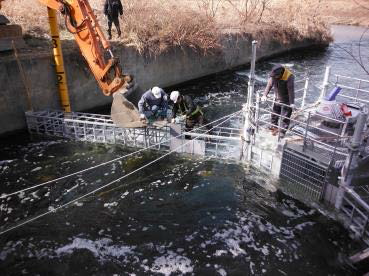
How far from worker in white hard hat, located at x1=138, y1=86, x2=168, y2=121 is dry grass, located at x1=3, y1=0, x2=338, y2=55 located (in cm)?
553

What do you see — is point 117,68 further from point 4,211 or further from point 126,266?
point 126,266

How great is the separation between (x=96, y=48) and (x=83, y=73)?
11.9 feet

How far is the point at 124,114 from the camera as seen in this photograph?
9.56 metres

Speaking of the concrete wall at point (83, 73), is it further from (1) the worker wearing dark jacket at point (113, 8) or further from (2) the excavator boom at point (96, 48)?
(2) the excavator boom at point (96, 48)

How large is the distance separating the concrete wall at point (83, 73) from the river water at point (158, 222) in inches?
71.6

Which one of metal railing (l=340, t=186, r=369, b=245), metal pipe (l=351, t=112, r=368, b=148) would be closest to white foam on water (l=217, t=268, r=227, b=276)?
metal railing (l=340, t=186, r=369, b=245)

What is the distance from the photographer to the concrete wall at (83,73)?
1098 centimetres

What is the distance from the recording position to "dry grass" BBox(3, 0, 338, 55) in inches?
596

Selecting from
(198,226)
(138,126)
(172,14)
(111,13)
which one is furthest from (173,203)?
(172,14)

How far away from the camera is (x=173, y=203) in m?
7.97

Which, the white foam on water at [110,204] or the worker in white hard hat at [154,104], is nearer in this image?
the white foam on water at [110,204]

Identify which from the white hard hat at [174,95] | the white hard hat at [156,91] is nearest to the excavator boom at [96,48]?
the white hard hat at [156,91]

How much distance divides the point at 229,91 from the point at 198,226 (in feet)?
36.1

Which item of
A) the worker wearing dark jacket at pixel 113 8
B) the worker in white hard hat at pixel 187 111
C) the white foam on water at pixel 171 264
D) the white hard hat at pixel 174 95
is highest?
the worker wearing dark jacket at pixel 113 8
